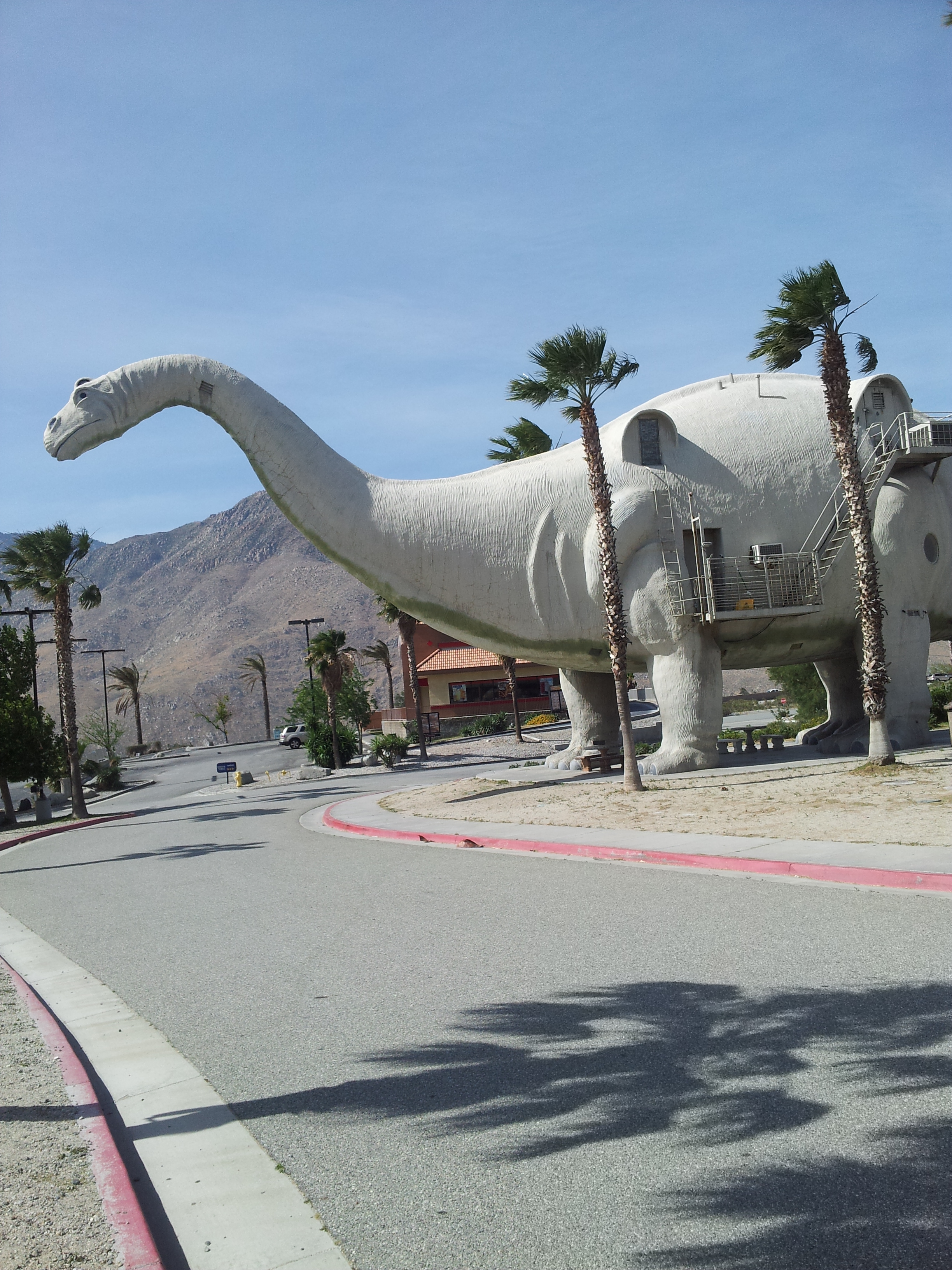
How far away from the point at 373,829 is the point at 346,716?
138 ft

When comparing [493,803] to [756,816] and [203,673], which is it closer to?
[756,816]

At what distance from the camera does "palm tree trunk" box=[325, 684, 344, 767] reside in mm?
41781

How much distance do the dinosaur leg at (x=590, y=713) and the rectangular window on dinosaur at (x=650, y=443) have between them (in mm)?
5021

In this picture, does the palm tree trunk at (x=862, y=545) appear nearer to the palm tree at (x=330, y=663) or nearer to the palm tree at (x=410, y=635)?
the palm tree at (x=410, y=635)

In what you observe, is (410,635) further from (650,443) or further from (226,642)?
(226,642)

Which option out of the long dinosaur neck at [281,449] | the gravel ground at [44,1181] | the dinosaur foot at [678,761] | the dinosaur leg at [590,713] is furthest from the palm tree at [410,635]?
the gravel ground at [44,1181]

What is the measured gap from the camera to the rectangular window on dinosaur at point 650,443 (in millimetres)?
20016

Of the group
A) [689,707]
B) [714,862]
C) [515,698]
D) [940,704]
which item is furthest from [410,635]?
[714,862]

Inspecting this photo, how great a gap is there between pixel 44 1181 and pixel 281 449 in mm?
16497

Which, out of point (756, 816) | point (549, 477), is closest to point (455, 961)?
point (756, 816)

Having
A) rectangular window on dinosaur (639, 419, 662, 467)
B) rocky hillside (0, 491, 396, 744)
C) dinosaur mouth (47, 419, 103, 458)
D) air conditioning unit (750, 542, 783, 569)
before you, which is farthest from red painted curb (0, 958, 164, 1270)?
rocky hillside (0, 491, 396, 744)

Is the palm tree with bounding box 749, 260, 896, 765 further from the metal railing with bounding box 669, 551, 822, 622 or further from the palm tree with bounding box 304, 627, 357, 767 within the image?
the palm tree with bounding box 304, 627, 357, 767

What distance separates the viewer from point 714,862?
10.5 meters

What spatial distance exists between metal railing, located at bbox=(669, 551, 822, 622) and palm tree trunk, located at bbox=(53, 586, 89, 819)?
2043 centimetres
